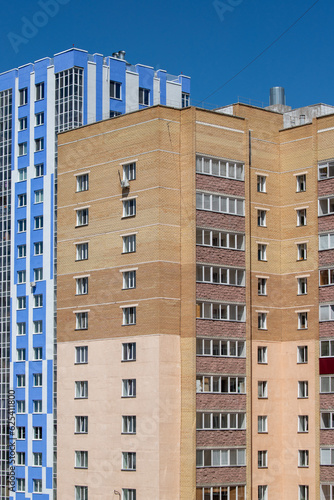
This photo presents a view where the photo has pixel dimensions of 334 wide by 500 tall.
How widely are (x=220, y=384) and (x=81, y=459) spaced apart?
37.2ft

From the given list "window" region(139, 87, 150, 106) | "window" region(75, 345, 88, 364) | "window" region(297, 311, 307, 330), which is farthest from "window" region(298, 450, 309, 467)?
"window" region(139, 87, 150, 106)

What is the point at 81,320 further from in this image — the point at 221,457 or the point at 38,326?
the point at 221,457

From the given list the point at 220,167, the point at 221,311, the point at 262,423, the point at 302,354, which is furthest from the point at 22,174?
the point at 262,423

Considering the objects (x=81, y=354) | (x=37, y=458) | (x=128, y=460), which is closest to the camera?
(x=128, y=460)

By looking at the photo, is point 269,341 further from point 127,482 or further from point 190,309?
point 127,482

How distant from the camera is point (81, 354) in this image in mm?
77125

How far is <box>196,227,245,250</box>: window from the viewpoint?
242 feet

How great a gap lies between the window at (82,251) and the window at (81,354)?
6.39m

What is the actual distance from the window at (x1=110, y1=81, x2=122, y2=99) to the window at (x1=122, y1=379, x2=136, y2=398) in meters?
28.4

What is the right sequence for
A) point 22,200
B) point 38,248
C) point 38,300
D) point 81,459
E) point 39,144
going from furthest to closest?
point 22,200
point 39,144
point 38,248
point 38,300
point 81,459

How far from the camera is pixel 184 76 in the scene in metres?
97.6

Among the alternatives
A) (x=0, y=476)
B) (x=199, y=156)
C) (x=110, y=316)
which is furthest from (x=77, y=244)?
(x=0, y=476)

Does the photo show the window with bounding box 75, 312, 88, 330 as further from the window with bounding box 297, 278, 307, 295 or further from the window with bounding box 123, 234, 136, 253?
the window with bounding box 297, 278, 307, 295

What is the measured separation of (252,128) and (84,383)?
21.6 m
